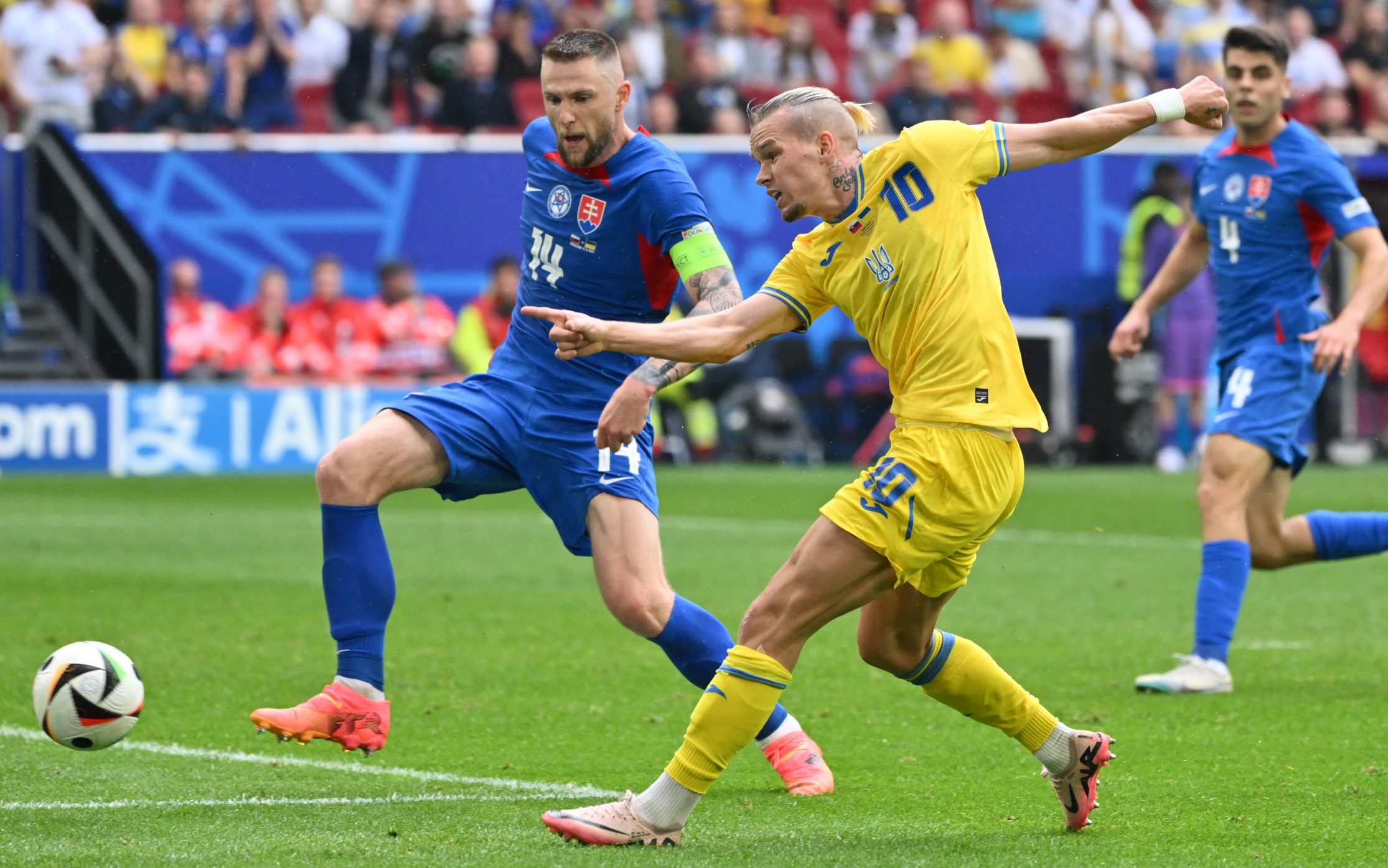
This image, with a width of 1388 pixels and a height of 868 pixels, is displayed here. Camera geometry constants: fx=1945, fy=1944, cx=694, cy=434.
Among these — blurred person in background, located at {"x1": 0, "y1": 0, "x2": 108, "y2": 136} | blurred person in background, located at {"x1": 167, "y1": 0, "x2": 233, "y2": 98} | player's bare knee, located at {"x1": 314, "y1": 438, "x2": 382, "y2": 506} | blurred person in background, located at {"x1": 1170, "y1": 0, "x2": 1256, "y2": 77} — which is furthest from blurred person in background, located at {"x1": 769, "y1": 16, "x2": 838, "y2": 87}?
player's bare knee, located at {"x1": 314, "y1": 438, "x2": 382, "y2": 506}

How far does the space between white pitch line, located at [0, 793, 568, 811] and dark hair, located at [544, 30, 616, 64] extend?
7.27ft

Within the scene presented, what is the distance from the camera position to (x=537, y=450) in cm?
603

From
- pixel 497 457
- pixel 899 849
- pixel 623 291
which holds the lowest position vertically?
pixel 899 849

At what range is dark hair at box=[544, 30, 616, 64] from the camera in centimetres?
594

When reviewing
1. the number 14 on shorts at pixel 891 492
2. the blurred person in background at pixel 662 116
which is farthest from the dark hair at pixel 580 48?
the blurred person in background at pixel 662 116

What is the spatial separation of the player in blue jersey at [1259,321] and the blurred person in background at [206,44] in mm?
14152

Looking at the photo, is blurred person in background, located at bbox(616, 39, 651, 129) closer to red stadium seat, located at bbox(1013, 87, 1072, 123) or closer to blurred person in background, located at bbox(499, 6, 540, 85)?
blurred person in background, located at bbox(499, 6, 540, 85)

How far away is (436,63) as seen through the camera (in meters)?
20.6

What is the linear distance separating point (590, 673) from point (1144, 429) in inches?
553

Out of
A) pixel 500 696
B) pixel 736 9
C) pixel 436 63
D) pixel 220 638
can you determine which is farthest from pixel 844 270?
pixel 736 9

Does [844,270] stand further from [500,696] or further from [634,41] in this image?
[634,41]

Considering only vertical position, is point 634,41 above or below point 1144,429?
above

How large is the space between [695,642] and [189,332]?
14238 mm

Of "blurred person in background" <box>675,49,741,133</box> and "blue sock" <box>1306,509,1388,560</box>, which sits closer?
"blue sock" <box>1306,509,1388,560</box>
